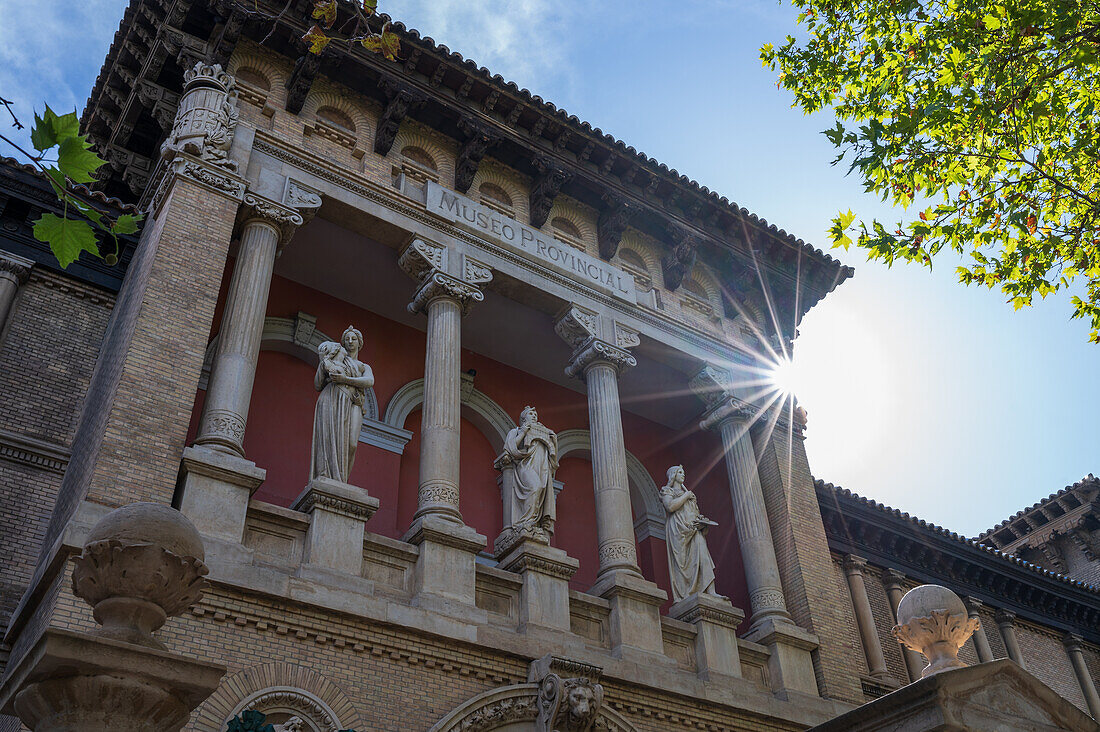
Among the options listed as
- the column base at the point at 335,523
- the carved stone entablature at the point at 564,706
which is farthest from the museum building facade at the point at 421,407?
the carved stone entablature at the point at 564,706

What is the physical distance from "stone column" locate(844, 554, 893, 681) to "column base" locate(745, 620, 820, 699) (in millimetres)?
3962

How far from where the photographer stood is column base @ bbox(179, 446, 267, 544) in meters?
9.21

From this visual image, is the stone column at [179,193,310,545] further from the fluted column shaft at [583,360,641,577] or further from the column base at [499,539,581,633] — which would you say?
the fluted column shaft at [583,360,641,577]

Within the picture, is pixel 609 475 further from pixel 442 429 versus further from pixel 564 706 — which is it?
pixel 564 706

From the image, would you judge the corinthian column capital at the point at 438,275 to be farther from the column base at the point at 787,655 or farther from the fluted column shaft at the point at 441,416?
the column base at the point at 787,655

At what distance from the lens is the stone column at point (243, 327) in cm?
1009

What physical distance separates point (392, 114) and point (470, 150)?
4.26 feet

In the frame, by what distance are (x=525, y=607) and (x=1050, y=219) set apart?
7161 mm

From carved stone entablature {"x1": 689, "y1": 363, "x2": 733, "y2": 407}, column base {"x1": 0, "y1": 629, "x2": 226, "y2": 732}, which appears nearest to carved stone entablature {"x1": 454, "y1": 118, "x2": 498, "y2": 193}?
carved stone entablature {"x1": 689, "y1": 363, "x2": 733, "y2": 407}

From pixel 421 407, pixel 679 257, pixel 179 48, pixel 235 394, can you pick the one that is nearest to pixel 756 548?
pixel 679 257

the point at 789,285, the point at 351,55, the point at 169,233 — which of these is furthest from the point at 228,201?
the point at 789,285

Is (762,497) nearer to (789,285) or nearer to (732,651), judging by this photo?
(732,651)

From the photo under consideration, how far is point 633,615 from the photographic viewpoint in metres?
11.8

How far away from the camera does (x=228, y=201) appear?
38.6 ft
